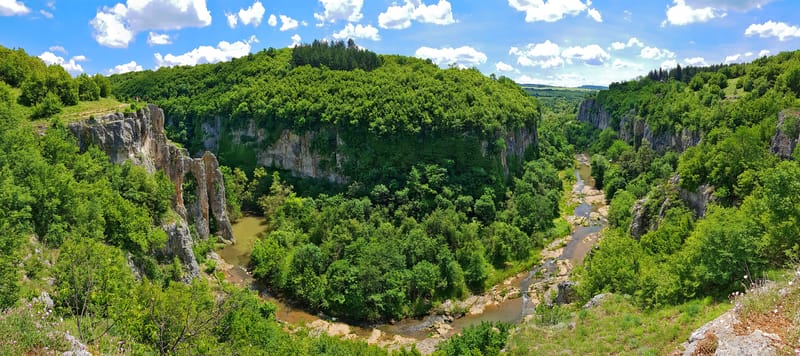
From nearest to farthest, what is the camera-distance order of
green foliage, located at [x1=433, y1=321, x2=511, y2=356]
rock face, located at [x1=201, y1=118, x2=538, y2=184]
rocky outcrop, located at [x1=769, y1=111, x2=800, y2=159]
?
green foliage, located at [x1=433, y1=321, x2=511, y2=356], rocky outcrop, located at [x1=769, y1=111, x2=800, y2=159], rock face, located at [x1=201, y1=118, x2=538, y2=184]

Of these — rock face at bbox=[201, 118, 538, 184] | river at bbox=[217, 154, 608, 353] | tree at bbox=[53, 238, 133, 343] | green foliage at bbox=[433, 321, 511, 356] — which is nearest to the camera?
tree at bbox=[53, 238, 133, 343]

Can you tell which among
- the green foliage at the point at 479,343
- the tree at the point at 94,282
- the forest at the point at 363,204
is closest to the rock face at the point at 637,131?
the forest at the point at 363,204

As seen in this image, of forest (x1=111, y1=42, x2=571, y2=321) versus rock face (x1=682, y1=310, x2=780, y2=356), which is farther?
forest (x1=111, y1=42, x2=571, y2=321)

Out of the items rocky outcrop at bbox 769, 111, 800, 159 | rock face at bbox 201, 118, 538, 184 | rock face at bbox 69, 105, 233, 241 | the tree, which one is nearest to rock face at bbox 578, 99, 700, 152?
rock face at bbox 201, 118, 538, 184

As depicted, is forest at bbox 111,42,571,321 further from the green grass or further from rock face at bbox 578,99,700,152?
rock face at bbox 578,99,700,152

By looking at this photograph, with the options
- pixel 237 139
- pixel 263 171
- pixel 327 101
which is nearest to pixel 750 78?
pixel 327 101

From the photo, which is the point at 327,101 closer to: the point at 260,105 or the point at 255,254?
the point at 260,105

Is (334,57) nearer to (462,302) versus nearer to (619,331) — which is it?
(462,302)

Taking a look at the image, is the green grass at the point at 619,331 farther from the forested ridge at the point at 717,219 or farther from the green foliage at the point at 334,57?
the green foliage at the point at 334,57
